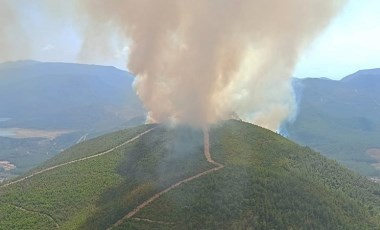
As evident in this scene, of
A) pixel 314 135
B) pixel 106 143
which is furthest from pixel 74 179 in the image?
pixel 314 135

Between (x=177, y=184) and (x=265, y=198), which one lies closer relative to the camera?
(x=265, y=198)

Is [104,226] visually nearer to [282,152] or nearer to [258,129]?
[282,152]

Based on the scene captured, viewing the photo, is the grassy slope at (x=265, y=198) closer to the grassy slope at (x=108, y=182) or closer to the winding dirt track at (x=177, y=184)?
the winding dirt track at (x=177, y=184)

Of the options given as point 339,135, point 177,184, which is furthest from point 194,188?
point 339,135

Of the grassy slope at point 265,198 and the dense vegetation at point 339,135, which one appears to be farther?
the dense vegetation at point 339,135

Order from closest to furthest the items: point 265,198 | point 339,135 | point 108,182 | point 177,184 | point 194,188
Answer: point 265,198, point 194,188, point 177,184, point 108,182, point 339,135

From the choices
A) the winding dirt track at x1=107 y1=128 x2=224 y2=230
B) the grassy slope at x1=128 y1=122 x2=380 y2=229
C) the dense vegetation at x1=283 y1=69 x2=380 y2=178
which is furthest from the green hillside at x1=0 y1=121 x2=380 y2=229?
the dense vegetation at x1=283 y1=69 x2=380 y2=178

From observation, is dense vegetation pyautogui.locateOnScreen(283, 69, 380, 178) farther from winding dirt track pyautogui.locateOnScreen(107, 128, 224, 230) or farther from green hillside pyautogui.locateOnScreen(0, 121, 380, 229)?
winding dirt track pyautogui.locateOnScreen(107, 128, 224, 230)

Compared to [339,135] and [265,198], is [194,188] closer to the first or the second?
[265,198]

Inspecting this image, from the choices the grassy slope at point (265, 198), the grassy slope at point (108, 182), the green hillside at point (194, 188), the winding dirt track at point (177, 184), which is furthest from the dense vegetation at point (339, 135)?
the winding dirt track at point (177, 184)
